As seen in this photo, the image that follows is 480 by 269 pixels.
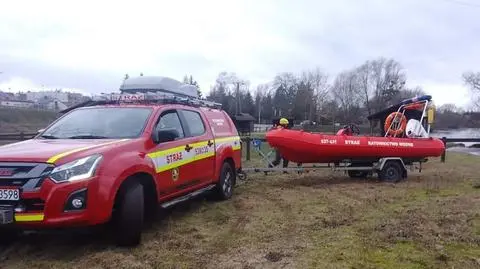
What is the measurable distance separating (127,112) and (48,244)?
6.53ft

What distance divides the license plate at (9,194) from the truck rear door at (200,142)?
2894mm

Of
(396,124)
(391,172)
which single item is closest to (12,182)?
(391,172)

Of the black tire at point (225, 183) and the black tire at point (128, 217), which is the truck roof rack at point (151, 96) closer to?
the black tire at point (225, 183)

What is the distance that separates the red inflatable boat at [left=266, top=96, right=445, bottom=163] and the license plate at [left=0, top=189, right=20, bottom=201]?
278 inches

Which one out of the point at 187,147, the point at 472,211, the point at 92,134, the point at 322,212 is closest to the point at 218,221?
the point at 187,147

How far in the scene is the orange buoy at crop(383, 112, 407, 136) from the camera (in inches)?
496

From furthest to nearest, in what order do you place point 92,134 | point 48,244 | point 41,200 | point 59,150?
1. point 92,134
2. point 48,244
3. point 59,150
4. point 41,200

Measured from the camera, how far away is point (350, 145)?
11328 millimetres

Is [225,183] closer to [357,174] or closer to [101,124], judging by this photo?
[101,124]

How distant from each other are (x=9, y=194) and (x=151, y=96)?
2867 millimetres

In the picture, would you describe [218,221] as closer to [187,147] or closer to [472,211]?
[187,147]

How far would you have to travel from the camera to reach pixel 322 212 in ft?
24.6

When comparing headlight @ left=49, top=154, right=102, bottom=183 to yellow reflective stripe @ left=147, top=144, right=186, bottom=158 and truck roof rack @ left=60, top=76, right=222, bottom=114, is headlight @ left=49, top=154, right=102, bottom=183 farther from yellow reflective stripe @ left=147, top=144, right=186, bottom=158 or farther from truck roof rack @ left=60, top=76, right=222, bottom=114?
truck roof rack @ left=60, top=76, right=222, bottom=114

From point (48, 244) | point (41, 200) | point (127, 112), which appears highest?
point (127, 112)
